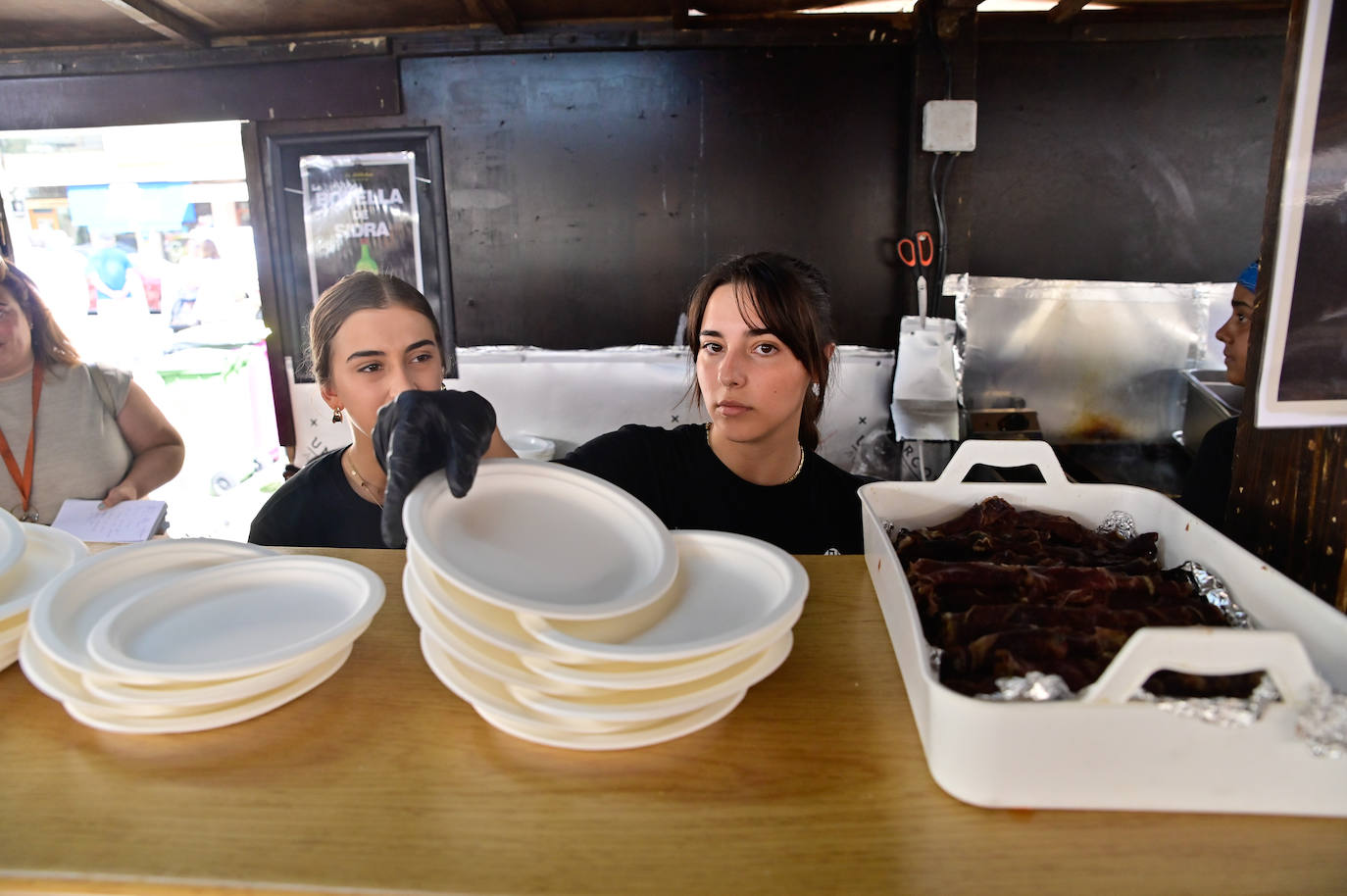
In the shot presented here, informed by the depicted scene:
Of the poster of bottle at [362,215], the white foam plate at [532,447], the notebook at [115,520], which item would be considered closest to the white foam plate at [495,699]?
the notebook at [115,520]

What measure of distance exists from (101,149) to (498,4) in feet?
14.7

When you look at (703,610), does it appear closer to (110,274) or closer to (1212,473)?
(1212,473)

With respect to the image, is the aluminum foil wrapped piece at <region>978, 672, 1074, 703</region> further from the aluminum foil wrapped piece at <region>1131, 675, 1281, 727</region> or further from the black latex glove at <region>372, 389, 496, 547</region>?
the black latex glove at <region>372, 389, 496, 547</region>

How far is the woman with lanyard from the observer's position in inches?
113

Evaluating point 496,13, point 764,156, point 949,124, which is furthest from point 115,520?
point 949,124

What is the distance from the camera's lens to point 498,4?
342 cm

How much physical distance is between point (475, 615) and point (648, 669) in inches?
8.2

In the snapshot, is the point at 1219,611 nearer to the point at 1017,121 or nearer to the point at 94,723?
the point at 94,723

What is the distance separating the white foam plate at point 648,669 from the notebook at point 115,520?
223 centimetres

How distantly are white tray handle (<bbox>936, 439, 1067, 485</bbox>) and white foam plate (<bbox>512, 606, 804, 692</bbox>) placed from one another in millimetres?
662

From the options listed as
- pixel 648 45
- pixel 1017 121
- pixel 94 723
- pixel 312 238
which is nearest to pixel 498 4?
pixel 648 45

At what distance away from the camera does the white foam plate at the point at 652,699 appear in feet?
2.74

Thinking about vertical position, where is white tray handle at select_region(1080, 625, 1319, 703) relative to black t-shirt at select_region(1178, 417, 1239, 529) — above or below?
above

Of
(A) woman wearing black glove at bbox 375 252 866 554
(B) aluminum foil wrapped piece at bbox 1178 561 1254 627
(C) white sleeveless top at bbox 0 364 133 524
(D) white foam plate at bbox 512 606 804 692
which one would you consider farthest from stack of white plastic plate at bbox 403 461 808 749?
(C) white sleeveless top at bbox 0 364 133 524
